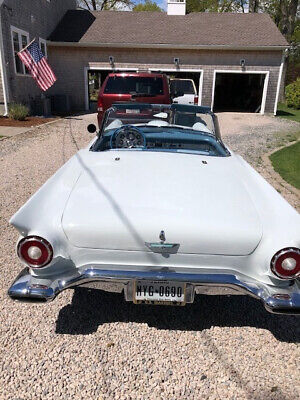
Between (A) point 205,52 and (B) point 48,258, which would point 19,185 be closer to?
(B) point 48,258

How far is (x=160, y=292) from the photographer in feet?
7.81

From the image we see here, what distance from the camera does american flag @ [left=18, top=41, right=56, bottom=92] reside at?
508 inches

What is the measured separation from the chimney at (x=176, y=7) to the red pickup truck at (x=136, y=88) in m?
13.7

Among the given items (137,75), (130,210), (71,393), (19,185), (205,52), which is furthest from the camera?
(205,52)

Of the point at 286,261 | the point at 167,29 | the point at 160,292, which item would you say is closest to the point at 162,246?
the point at 160,292

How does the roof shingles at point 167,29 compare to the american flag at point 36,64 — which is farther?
the roof shingles at point 167,29

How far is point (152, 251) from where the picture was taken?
2297 mm

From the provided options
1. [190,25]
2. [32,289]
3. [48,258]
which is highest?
[190,25]

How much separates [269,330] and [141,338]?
1.04m

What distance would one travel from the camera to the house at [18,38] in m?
13.1

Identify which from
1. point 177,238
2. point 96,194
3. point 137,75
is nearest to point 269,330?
point 177,238

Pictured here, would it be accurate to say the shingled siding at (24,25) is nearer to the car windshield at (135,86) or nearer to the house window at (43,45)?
the house window at (43,45)

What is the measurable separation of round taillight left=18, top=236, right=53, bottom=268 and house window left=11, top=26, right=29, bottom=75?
45.8 feet

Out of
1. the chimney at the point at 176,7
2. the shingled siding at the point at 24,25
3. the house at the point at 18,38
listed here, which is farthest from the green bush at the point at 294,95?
the house at the point at 18,38
